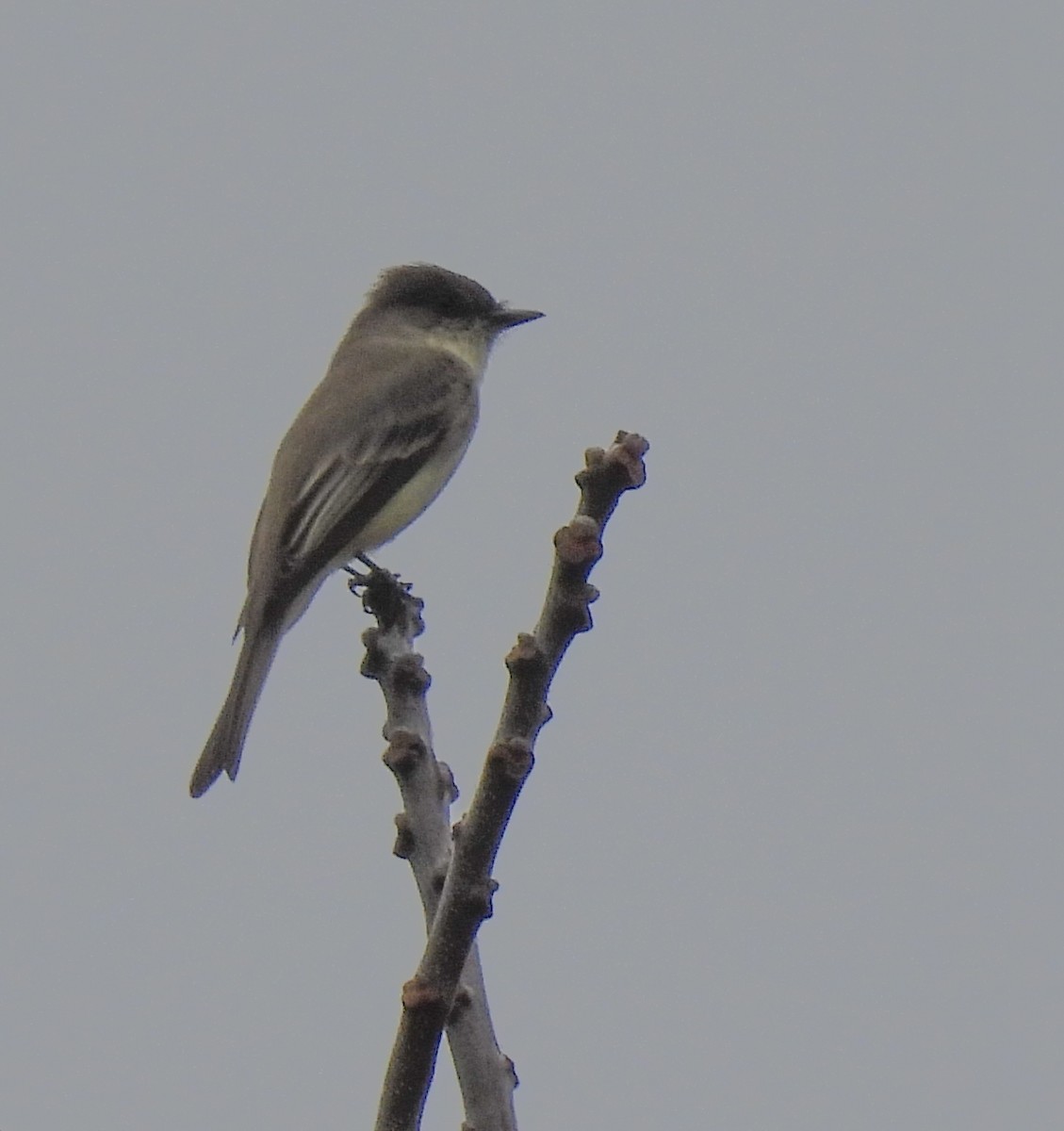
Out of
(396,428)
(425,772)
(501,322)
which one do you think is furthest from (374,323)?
(425,772)

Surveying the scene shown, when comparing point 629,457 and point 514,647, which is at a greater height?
point 629,457

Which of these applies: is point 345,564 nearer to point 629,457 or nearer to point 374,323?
point 374,323

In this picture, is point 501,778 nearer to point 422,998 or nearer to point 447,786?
point 422,998

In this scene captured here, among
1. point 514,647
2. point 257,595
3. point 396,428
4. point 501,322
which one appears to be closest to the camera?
point 514,647

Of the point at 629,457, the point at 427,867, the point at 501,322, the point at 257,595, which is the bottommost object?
the point at 427,867

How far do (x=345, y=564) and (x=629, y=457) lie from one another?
14.3ft

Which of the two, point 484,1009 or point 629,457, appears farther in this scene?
point 484,1009

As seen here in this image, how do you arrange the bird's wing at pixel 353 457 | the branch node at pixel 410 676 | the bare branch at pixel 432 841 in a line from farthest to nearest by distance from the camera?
the bird's wing at pixel 353 457, the branch node at pixel 410 676, the bare branch at pixel 432 841

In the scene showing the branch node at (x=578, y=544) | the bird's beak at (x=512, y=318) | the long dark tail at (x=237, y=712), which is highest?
the bird's beak at (x=512, y=318)

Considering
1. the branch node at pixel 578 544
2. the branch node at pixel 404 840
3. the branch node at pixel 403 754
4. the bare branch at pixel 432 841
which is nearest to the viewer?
the branch node at pixel 578 544

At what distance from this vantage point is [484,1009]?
2.28 m

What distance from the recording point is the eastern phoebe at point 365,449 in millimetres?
5539

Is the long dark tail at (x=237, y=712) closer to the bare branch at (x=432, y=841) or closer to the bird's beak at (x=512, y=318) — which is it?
the bare branch at (x=432, y=841)

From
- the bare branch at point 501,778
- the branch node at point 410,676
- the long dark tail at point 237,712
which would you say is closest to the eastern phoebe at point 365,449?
the long dark tail at point 237,712
